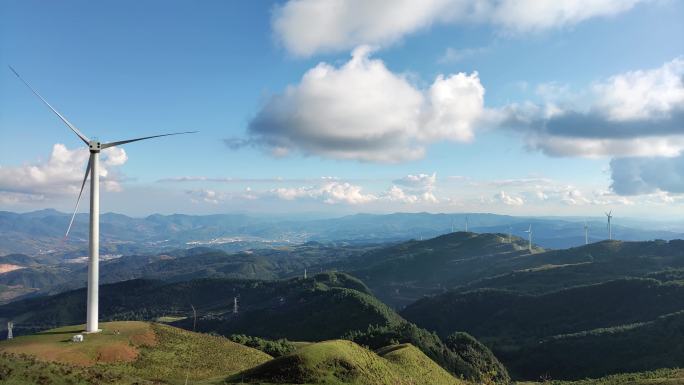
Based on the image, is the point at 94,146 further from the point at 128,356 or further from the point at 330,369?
the point at 330,369

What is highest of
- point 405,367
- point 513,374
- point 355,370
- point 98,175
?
point 98,175

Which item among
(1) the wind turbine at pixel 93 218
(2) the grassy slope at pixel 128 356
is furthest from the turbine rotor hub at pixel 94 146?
(2) the grassy slope at pixel 128 356

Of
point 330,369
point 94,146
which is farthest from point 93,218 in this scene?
point 330,369

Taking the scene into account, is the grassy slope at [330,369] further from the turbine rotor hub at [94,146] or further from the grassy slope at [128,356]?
the turbine rotor hub at [94,146]

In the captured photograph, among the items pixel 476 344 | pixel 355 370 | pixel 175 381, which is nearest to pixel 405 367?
pixel 355 370

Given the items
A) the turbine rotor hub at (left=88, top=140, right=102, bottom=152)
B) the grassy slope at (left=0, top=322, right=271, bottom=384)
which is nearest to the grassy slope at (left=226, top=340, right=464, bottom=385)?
the grassy slope at (left=0, top=322, right=271, bottom=384)

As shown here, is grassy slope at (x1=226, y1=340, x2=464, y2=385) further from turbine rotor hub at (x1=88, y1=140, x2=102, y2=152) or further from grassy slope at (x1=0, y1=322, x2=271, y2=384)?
turbine rotor hub at (x1=88, y1=140, x2=102, y2=152)

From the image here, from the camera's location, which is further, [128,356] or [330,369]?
[128,356]

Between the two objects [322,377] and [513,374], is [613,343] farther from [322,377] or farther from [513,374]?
[322,377]
